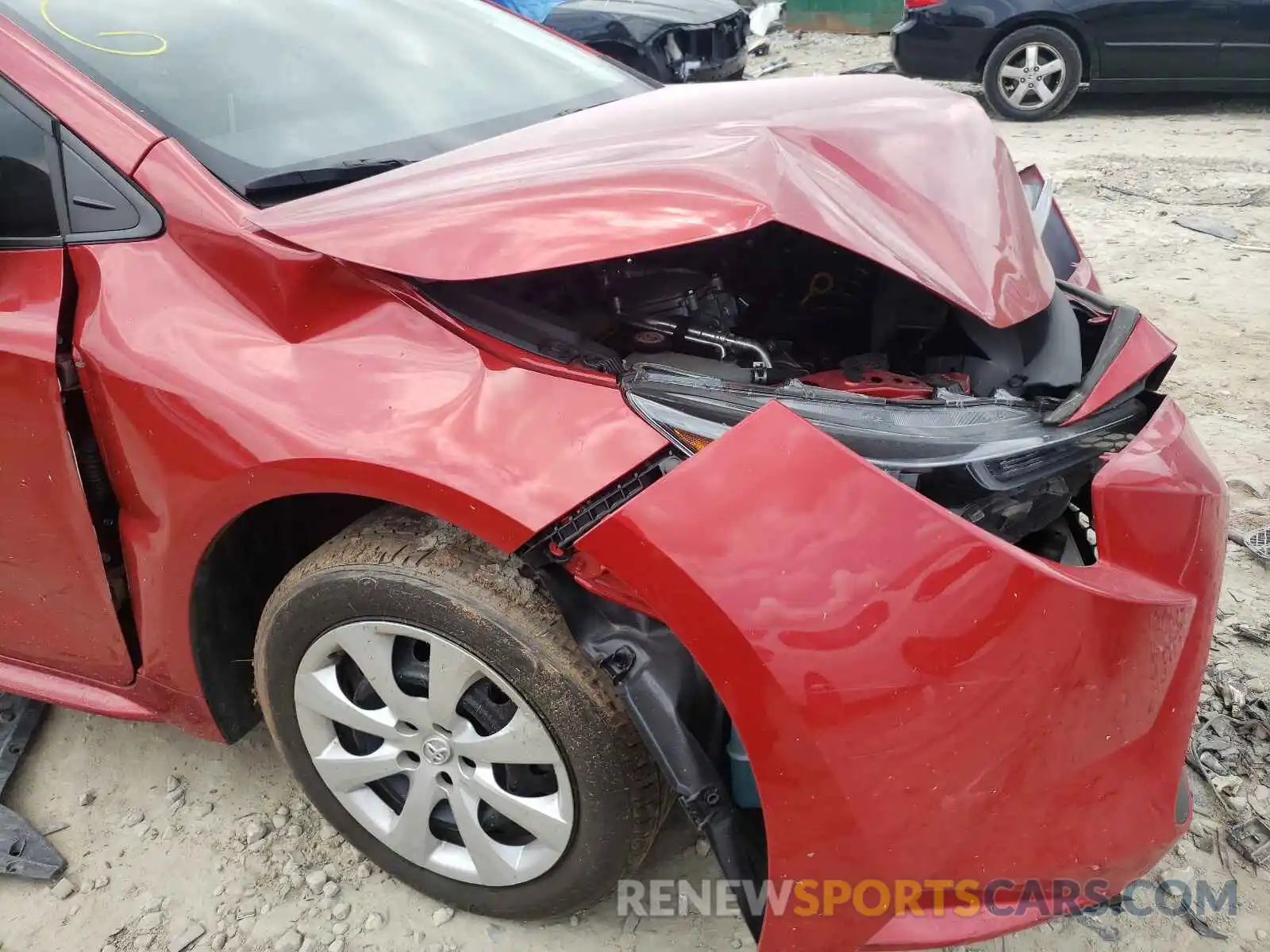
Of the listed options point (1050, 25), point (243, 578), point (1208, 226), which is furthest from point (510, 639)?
point (1050, 25)

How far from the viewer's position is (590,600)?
137 cm

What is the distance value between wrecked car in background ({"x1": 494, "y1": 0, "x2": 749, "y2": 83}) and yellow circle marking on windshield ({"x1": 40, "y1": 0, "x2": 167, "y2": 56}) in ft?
14.7

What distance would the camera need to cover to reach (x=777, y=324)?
6.48 feet

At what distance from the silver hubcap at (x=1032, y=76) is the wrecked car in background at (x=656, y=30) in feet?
6.88

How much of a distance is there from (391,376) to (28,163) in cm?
80

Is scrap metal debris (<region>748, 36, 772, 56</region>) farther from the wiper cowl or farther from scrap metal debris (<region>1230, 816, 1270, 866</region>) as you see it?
scrap metal debris (<region>1230, 816, 1270, 866</region>)

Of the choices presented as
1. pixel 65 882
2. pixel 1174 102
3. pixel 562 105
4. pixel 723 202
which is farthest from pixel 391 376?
pixel 1174 102

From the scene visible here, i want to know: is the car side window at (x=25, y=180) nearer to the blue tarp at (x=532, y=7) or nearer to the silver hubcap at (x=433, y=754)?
the silver hubcap at (x=433, y=754)

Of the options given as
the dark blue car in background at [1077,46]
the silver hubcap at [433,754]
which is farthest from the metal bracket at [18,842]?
the dark blue car in background at [1077,46]

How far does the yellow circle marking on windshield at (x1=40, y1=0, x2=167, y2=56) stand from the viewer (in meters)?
1.66

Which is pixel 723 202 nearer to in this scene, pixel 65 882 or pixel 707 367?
pixel 707 367

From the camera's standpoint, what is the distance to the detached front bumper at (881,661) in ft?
3.72

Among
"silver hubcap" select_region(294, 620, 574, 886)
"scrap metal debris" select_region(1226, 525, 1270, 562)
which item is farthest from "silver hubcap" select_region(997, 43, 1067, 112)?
"silver hubcap" select_region(294, 620, 574, 886)

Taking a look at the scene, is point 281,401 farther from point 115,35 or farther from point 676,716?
point 115,35
